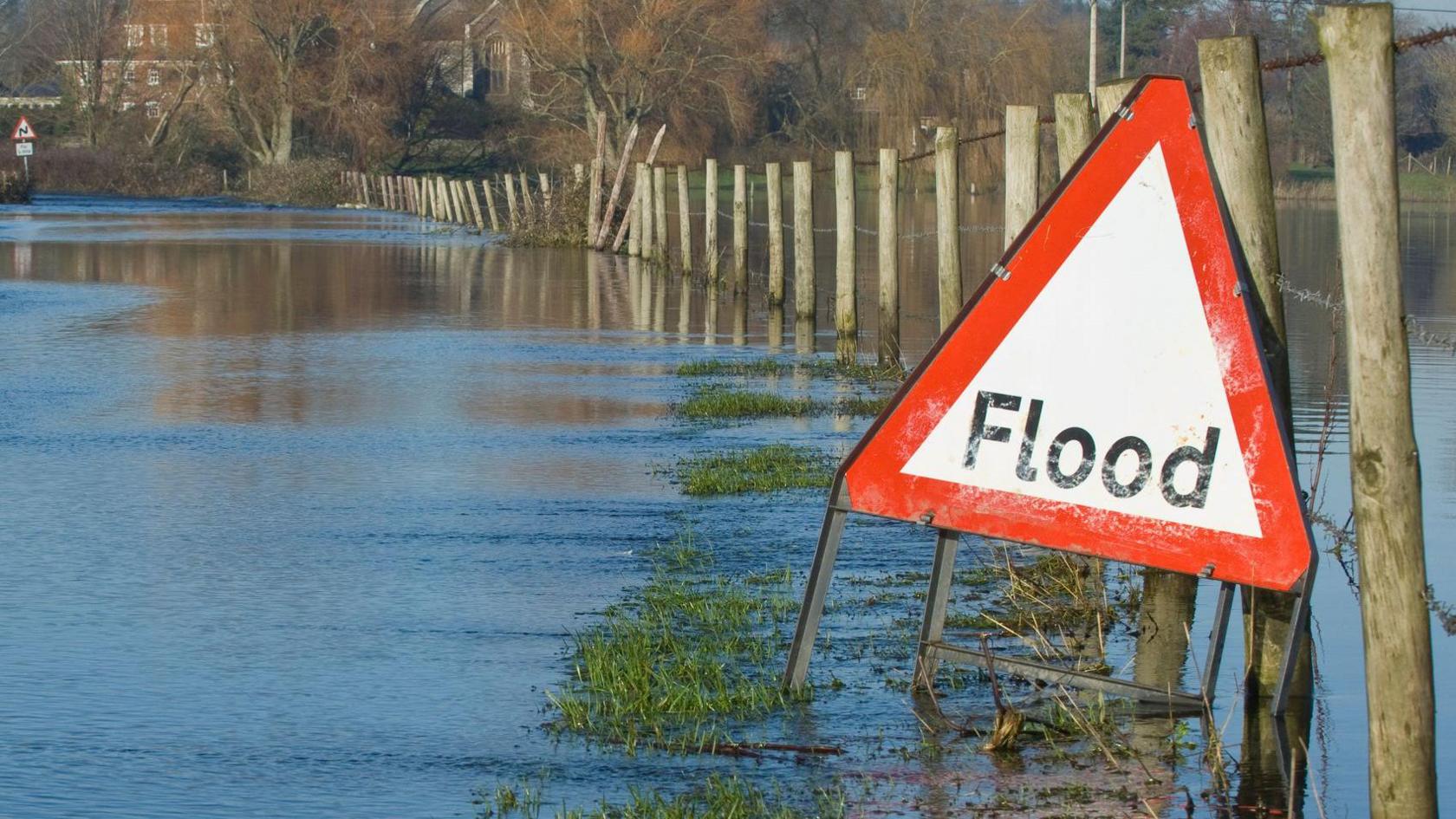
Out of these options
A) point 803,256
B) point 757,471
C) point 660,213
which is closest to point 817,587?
point 757,471

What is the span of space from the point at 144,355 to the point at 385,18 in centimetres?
7046

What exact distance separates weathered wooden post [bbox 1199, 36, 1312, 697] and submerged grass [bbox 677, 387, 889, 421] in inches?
302

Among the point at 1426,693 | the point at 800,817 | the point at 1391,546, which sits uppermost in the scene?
the point at 1391,546

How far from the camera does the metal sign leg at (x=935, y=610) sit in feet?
22.3

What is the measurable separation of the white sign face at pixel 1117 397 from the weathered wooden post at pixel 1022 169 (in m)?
5.62

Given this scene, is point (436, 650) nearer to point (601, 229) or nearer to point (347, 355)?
point (347, 355)

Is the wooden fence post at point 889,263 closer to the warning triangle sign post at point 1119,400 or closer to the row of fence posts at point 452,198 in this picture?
the warning triangle sign post at point 1119,400

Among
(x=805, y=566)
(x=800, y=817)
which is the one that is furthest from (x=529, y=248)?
(x=800, y=817)

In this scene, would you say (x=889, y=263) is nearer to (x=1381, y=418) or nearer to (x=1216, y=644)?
(x=1216, y=644)

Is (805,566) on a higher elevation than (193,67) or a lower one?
lower

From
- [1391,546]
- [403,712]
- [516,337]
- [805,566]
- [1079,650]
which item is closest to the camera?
[1391,546]

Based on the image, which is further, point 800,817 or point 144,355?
point 144,355

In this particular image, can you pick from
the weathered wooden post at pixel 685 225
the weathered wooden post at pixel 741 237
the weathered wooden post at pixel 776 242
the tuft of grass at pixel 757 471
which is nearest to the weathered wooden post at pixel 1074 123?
the tuft of grass at pixel 757 471

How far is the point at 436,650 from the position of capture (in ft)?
24.7
